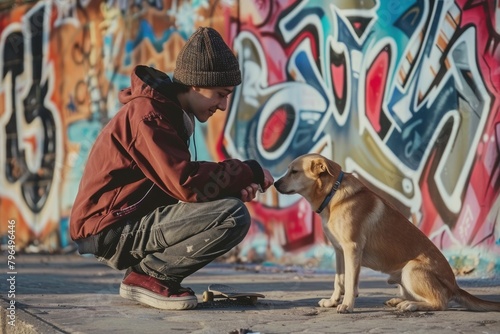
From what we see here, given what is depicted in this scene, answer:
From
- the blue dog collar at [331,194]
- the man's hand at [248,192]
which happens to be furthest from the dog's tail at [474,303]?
the man's hand at [248,192]

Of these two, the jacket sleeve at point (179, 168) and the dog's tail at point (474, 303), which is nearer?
the jacket sleeve at point (179, 168)

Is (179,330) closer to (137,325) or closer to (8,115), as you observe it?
(137,325)

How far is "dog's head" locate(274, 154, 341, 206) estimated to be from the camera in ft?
16.6

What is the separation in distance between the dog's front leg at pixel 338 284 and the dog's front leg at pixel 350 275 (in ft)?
0.65

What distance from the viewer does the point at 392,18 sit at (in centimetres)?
768

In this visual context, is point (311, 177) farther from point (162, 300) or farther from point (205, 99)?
point (162, 300)

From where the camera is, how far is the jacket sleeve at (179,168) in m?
4.41

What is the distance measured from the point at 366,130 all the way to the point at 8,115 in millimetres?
6631

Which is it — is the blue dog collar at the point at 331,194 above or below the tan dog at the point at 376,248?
above

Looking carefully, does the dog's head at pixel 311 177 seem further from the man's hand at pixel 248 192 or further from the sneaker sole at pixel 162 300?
the sneaker sole at pixel 162 300

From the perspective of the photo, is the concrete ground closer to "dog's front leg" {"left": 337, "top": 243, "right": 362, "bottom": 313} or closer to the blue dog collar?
"dog's front leg" {"left": 337, "top": 243, "right": 362, "bottom": 313}

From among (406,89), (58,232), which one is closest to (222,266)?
(406,89)

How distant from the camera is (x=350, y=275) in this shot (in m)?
4.77

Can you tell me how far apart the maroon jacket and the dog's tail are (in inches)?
51.9
